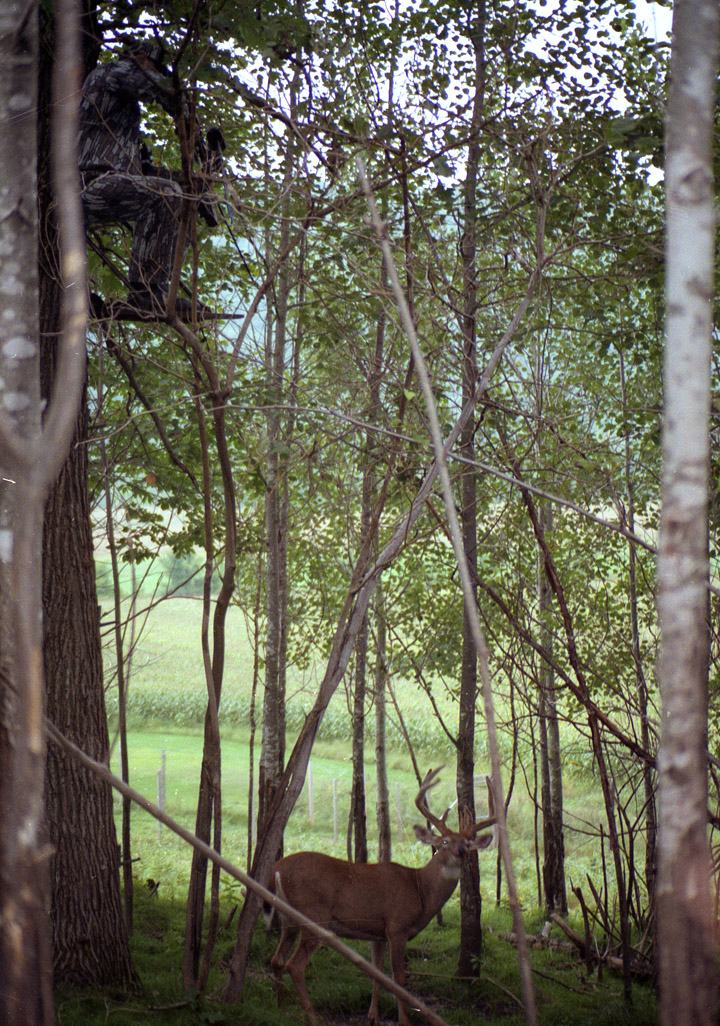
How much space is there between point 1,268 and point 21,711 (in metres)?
0.90

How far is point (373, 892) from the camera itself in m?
5.12

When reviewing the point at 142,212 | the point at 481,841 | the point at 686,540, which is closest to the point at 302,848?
the point at 481,841

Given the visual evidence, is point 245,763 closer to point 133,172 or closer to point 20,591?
point 133,172

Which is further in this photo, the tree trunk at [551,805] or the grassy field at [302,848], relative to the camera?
the tree trunk at [551,805]

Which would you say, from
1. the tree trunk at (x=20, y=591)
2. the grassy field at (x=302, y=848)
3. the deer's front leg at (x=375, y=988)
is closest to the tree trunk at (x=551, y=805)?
the grassy field at (x=302, y=848)

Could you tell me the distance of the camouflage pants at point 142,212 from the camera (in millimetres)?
4395

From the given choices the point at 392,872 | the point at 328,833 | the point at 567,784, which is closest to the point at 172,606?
the point at 328,833

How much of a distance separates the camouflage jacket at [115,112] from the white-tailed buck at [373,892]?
3768 millimetres

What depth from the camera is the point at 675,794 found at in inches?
61.0

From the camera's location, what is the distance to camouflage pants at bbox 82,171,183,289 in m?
4.39

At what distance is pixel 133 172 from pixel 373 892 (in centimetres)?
421

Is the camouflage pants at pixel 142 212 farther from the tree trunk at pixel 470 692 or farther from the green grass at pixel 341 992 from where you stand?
the green grass at pixel 341 992

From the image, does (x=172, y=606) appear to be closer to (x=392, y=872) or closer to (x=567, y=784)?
(x=567, y=784)

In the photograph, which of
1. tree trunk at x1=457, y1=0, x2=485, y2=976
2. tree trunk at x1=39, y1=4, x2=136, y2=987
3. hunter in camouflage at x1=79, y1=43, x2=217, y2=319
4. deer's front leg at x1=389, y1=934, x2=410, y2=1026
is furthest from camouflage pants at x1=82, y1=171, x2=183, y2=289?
deer's front leg at x1=389, y1=934, x2=410, y2=1026
